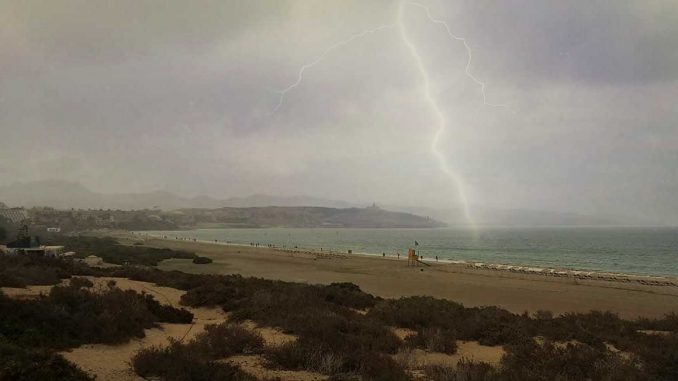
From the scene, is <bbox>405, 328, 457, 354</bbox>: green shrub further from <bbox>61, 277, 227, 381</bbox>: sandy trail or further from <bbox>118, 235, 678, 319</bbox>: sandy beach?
<bbox>118, 235, 678, 319</bbox>: sandy beach

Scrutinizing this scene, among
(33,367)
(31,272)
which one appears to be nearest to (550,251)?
(31,272)

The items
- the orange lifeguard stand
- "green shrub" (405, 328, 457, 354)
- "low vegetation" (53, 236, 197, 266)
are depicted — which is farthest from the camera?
the orange lifeguard stand

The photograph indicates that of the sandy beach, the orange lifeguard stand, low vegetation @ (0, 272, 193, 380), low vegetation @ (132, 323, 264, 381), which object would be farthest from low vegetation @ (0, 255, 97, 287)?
the orange lifeguard stand

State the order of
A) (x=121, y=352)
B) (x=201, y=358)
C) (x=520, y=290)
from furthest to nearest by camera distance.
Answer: (x=520, y=290) → (x=121, y=352) → (x=201, y=358)

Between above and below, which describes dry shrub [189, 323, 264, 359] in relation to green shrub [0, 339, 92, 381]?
below

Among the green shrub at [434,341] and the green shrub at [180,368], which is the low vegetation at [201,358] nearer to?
the green shrub at [180,368]

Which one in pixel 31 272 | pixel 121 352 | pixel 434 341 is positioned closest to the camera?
pixel 121 352

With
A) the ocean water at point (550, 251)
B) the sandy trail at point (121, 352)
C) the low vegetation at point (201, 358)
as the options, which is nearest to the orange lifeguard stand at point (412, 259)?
the ocean water at point (550, 251)

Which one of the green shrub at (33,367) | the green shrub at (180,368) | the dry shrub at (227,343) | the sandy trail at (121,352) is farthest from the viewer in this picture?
the dry shrub at (227,343)

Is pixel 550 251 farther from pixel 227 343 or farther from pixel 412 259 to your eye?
pixel 227 343

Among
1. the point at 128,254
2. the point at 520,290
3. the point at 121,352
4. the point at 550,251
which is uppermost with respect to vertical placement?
the point at 121,352

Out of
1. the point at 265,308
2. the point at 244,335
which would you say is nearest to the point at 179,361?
the point at 244,335

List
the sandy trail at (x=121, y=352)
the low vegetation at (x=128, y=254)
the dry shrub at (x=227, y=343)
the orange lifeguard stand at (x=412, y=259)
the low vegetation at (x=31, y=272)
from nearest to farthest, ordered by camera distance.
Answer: the sandy trail at (x=121, y=352) < the dry shrub at (x=227, y=343) < the low vegetation at (x=31, y=272) < the low vegetation at (x=128, y=254) < the orange lifeguard stand at (x=412, y=259)
